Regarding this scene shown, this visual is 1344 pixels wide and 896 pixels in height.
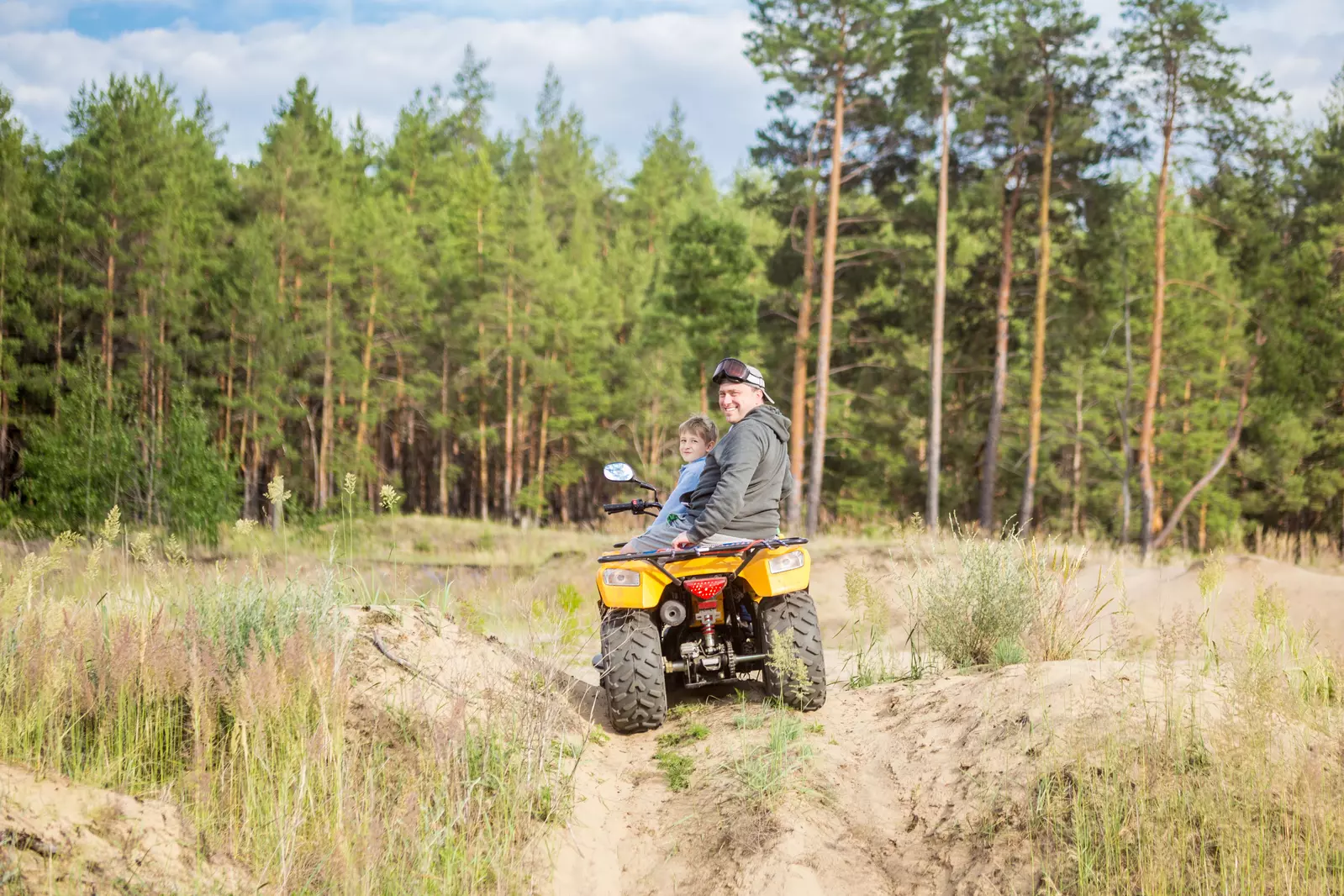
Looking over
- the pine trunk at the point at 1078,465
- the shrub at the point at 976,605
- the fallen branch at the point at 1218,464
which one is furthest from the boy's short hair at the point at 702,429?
the pine trunk at the point at 1078,465

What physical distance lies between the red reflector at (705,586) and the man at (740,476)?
0.21 m

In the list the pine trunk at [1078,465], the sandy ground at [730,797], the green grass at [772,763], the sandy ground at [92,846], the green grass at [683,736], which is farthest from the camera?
the pine trunk at [1078,465]

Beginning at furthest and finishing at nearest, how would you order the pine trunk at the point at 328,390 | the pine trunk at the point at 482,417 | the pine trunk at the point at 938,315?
the pine trunk at the point at 482,417 < the pine trunk at the point at 328,390 < the pine trunk at the point at 938,315

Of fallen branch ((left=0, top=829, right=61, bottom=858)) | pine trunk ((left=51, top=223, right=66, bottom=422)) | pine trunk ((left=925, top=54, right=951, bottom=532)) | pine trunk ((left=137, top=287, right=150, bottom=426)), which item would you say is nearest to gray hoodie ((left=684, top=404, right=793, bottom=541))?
fallen branch ((left=0, top=829, right=61, bottom=858))

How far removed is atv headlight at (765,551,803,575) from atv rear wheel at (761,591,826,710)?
201mm

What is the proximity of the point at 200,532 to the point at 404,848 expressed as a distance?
53.0 feet

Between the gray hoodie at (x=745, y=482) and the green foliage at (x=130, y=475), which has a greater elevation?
the gray hoodie at (x=745, y=482)

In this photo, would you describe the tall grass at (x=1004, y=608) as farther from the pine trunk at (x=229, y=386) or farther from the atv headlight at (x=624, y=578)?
the pine trunk at (x=229, y=386)

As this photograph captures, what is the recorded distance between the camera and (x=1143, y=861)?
388cm

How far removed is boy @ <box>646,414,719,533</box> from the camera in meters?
6.14

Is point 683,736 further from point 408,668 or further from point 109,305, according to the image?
point 109,305

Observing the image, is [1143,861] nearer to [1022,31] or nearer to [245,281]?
[1022,31]

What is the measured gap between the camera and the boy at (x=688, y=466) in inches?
242

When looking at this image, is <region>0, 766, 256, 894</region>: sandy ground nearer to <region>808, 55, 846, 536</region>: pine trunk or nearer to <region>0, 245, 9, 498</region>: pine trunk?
<region>808, 55, 846, 536</region>: pine trunk
